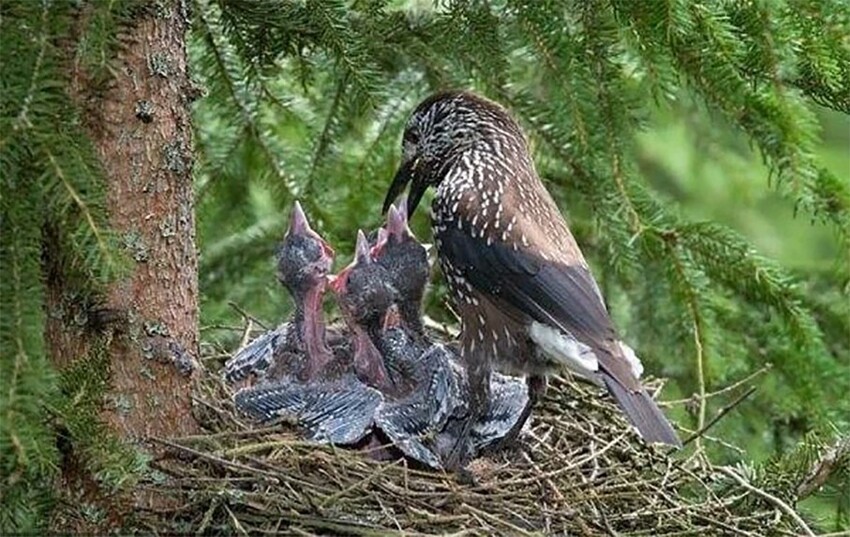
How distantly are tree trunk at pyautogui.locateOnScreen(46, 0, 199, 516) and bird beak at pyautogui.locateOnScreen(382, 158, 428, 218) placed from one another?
4.97ft

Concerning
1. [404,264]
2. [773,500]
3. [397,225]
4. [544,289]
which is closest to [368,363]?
[404,264]

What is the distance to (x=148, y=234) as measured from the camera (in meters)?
2.89

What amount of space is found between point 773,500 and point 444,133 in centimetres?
148

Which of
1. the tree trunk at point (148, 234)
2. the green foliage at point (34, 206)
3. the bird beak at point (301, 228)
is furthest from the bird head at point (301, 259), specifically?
the green foliage at point (34, 206)

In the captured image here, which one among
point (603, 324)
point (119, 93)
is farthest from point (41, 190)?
point (603, 324)

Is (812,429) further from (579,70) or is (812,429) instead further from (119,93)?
(119,93)

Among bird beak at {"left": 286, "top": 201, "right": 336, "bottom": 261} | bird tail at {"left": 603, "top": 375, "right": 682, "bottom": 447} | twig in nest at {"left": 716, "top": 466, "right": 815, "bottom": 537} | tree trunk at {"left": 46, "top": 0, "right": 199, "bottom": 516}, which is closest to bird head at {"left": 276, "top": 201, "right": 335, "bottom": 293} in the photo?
bird beak at {"left": 286, "top": 201, "right": 336, "bottom": 261}

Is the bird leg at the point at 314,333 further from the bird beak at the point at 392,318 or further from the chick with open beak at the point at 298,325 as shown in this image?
the bird beak at the point at 392,318

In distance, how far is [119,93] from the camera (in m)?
2.85

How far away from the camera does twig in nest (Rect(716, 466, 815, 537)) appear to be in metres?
3.29

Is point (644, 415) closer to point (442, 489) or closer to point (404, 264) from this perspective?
point (442, 489)

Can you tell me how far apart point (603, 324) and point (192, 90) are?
3.72 feet

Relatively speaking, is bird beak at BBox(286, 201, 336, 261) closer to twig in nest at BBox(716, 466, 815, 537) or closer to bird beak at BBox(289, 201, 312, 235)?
bird beak at BBox(289, 201, 312, 235)

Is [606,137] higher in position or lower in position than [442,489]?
higher
